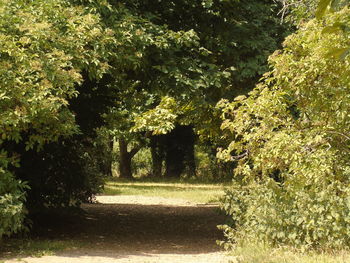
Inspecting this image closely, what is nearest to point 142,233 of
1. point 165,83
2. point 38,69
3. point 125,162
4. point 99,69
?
point 165,83

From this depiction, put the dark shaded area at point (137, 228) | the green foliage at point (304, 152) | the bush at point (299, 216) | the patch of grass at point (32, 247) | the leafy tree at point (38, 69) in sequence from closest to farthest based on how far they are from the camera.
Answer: the bush at point (299, 216) → the green foliage at point (304, 152) → the leafy tree at point (38, 69) → the patch of grass at point (32, 247) → the dark shaded area at point (137, 228)

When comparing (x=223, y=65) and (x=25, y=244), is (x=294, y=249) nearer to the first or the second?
(x=25, y=244)

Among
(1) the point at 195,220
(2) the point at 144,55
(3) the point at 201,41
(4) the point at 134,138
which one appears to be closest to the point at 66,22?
(2) the point at 144,55

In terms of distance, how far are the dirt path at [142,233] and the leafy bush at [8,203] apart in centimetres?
53

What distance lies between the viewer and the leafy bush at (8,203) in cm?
842

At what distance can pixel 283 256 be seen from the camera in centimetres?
754

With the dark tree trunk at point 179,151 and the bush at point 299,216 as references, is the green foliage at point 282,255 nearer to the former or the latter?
the bush at point 299,216

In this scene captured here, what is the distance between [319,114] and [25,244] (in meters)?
5.56

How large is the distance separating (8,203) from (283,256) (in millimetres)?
4078

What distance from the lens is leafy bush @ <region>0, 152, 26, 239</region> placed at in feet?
27.6

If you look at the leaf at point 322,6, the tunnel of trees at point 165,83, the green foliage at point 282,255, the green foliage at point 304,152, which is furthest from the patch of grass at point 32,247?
the leaf at point 322,6

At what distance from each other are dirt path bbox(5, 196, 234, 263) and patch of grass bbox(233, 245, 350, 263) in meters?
0.78

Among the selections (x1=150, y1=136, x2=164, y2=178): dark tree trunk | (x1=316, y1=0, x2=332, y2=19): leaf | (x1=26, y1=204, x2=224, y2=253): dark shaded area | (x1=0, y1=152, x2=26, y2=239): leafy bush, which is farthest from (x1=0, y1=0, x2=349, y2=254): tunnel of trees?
(x1=150, y1=136, x2=164, y2=178): dark tree trunk

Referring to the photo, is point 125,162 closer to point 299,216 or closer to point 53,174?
point 53,174
